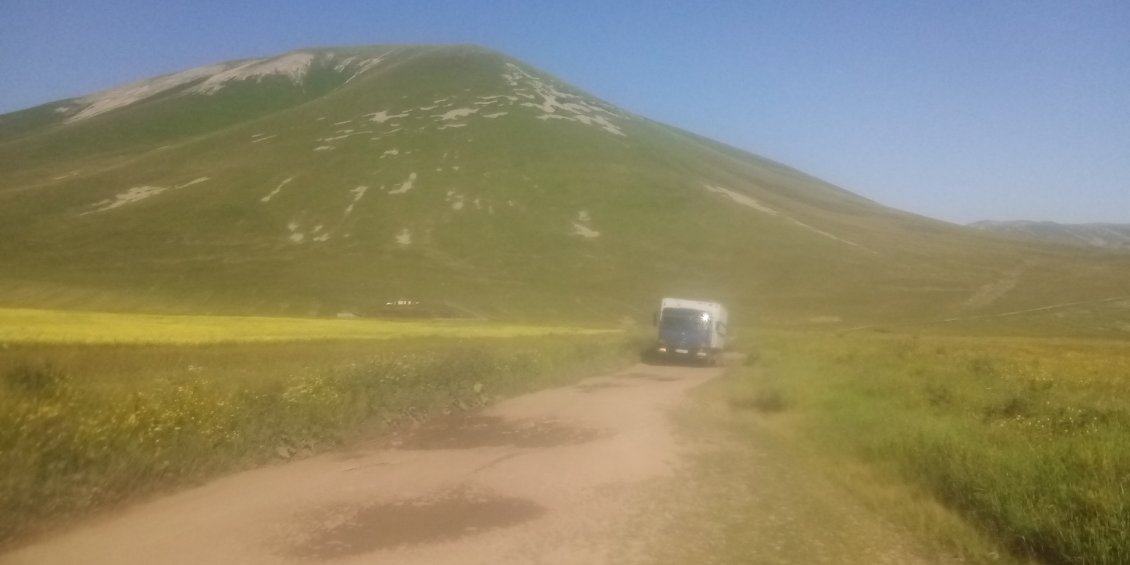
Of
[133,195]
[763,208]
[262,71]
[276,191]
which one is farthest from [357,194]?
[262,71]

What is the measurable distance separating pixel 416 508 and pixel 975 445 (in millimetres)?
8624

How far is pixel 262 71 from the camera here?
590 feet

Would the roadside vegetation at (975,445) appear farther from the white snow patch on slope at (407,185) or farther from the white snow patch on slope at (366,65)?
the white snow patch on slope at (366,65)

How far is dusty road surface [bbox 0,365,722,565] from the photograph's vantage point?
879cm

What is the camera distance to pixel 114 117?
150 m

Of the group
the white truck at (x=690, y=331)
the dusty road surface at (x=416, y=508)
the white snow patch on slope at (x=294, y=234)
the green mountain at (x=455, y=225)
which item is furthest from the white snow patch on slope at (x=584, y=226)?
the dusty road surface at (x=416, y=508)

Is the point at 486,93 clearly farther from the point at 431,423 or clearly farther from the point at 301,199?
the point at 431,423

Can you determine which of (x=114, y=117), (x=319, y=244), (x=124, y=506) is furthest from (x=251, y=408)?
(x=114, y=117)

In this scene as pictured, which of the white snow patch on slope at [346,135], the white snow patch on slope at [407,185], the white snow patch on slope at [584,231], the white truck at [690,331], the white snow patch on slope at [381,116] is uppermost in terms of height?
the white snow patch on slope at [381,116]

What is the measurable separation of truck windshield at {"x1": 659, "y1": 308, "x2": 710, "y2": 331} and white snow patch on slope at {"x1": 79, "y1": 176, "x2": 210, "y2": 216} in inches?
3112

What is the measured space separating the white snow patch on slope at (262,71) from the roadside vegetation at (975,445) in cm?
17059

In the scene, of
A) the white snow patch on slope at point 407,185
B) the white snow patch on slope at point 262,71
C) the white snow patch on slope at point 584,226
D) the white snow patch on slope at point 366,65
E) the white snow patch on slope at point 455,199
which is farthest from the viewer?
the white snow patch on slope at point 366,65

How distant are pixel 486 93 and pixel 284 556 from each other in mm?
142053

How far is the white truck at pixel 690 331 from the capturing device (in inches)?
1448
